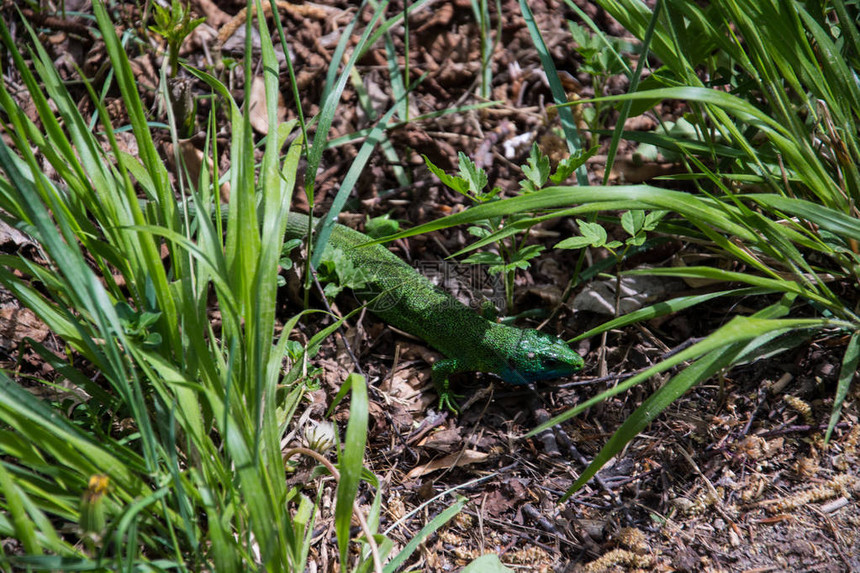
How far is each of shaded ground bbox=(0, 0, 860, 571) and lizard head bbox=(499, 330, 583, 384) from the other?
80mm

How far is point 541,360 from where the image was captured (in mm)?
3229

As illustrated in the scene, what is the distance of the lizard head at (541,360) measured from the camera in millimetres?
3195

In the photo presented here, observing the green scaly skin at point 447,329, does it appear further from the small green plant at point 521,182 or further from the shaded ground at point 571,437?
the small green plant at point 521,182

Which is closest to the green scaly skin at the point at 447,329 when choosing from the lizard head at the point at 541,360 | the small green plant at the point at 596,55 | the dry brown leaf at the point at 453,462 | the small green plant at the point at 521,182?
the lizard head at the point at 541,360

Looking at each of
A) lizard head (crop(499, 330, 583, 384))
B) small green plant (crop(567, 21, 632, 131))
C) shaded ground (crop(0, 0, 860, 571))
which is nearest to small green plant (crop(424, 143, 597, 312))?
lizard head (crop(499, 330, 583, 384))

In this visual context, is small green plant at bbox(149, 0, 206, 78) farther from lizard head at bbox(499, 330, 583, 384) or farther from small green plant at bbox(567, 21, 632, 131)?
lizard head at bbox(499, 330, 583, 384)

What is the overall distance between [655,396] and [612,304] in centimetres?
134

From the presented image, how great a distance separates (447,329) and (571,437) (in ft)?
3.15

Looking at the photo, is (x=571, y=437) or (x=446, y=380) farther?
(x=446, y=380)

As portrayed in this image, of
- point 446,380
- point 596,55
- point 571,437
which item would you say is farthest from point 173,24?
point 571,437

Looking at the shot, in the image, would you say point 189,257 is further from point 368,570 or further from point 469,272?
point 469,272

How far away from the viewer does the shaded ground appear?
99.1 inches

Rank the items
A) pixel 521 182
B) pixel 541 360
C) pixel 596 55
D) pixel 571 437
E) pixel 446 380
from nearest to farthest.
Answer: pixel 521 182 → pixel 571 437 → pixel 541 360 → pixel 446 380 → pixel 596 55

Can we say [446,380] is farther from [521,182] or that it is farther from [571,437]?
[521,182]
